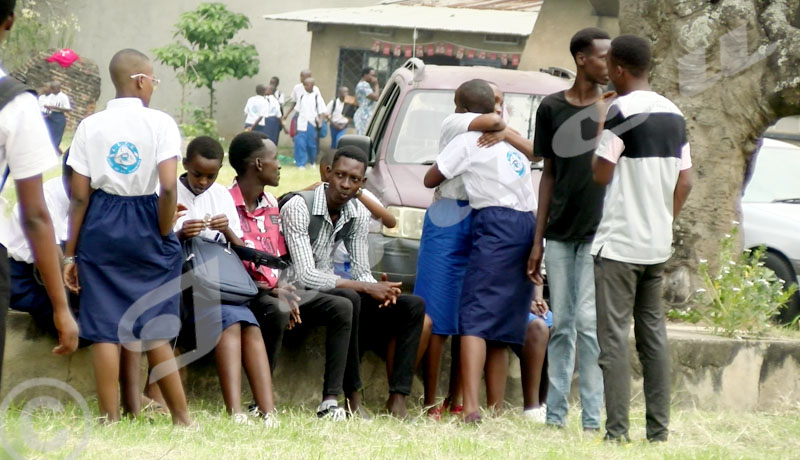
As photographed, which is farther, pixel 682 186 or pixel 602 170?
pixel 682 186

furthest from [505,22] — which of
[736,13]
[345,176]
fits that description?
[345,176]

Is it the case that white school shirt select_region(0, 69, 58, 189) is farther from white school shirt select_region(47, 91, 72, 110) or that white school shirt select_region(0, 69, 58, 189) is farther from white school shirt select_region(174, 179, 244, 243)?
white school shirt select_region(47, 91, 72, 110)

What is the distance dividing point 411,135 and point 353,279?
251cm

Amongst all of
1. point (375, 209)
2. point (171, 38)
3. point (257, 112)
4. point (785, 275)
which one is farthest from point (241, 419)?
point (171, 38)

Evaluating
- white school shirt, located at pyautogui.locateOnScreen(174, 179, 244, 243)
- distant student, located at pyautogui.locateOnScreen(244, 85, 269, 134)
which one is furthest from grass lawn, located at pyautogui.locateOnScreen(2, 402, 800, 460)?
distant student, located at pyautogui.locateOnScreen(244, 85, 269, 134)

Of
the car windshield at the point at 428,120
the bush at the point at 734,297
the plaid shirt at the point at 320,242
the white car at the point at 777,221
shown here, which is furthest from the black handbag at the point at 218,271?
the white car at the point at 777,221

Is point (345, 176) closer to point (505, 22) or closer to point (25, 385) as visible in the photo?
point (25, 385)

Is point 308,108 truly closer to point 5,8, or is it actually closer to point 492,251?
point 492,251

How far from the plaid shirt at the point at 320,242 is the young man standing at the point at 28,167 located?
2588mm

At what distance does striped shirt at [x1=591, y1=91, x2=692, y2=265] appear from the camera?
17.5ft

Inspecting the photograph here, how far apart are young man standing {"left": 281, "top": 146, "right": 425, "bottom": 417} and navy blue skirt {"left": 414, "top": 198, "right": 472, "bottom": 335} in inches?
5.6

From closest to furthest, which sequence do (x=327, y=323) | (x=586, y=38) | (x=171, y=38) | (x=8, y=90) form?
(x=8, y=90)
(x=586, y=38)
(x=327, y=323)
(x=171, y=38)

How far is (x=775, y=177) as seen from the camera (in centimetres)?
1139

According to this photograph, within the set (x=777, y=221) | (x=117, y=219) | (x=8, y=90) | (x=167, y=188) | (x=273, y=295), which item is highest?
(x=8, y=90)
